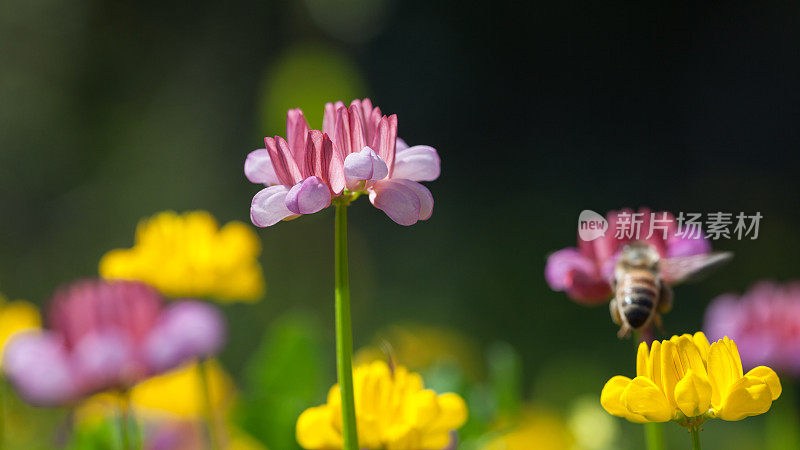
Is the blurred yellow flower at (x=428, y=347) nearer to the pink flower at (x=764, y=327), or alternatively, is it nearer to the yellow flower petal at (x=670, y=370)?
the pink flower at (x=764, y=327)

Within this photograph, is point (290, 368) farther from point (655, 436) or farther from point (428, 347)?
point (428, 347)

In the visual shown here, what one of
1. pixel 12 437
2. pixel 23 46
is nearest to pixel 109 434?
pixel 12 437

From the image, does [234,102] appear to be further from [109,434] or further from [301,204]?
[301,204]

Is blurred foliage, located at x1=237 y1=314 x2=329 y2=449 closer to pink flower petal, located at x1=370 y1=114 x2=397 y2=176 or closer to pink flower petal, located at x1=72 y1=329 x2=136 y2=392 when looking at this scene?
pink flower petal, located at x1=72 y1=329 x2=136 y2=392

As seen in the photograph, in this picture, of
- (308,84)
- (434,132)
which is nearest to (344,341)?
(434,132)

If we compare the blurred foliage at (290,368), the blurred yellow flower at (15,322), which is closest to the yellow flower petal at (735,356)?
the blurred foliage at (290,368)

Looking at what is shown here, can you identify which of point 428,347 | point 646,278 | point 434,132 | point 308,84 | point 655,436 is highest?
point 308,84
